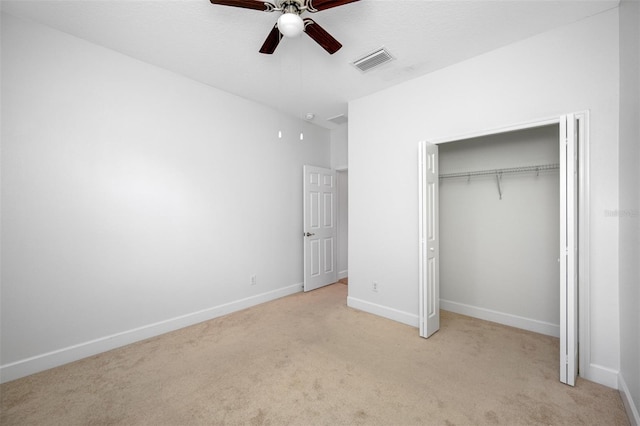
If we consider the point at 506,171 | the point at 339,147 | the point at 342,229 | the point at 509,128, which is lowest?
the point at 342,229

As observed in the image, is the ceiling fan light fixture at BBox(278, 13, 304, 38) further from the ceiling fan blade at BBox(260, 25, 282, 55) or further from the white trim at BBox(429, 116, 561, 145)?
the white trim at BBox(429, 116, 561, 145)

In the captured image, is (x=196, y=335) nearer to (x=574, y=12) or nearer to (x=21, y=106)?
(x=21, y=106)

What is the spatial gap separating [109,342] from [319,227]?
10.1 ft

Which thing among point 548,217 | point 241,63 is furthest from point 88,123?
point 548,217

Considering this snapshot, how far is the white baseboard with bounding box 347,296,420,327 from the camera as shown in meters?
3.20

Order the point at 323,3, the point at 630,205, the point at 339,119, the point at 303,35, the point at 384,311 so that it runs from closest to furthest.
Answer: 1. the point at 323,3
2. the point at 630,205
3. the point at 303,35
4. the point at 384,311
5. the point at 339,119

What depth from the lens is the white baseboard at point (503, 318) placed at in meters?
2.90

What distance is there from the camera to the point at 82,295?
2539 millimetres

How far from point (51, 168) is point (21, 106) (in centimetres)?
52

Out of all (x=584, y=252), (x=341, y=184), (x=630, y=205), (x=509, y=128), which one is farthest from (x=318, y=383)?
(x=341, y=184)

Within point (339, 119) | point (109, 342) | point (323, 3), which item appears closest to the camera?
point (323, 3)

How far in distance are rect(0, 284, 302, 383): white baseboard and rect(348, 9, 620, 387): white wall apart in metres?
1.69

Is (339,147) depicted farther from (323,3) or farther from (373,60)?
(323,3)

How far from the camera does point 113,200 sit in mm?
2711
